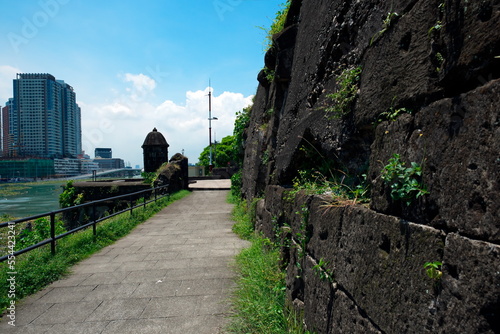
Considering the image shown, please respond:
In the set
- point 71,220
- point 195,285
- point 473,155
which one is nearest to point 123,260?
point 195,285

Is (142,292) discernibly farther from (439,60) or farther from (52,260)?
(439,60)

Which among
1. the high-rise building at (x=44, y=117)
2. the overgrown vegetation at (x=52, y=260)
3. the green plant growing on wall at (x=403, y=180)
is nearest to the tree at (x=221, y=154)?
the high-rise building at (x=44, y=117)

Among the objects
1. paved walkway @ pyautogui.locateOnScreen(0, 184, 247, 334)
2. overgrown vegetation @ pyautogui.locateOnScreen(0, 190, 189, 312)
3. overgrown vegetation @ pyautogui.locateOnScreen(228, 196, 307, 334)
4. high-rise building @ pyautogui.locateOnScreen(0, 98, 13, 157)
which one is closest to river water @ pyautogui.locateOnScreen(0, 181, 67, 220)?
overgrown vegetation @ pyautogui.locateOnScreen(0, 190, 189, 312)

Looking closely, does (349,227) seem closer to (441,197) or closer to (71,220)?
(441,197)

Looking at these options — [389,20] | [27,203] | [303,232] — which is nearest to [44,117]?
[27,203]

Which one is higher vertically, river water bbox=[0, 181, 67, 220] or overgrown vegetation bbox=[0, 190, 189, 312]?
overgrown vegetation bbox=[0, 190, 189, 312]

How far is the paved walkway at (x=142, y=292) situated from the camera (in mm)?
2949

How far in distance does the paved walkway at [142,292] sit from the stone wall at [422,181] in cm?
127

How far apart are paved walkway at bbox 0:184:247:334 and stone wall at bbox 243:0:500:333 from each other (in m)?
1.27

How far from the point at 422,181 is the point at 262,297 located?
227cm

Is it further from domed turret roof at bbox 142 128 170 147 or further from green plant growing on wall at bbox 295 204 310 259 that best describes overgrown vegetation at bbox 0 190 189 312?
domed turret roof at bbox 142 128 170 147

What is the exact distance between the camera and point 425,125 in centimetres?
139

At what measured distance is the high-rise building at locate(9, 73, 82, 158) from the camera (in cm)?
3838

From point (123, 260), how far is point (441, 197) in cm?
502
